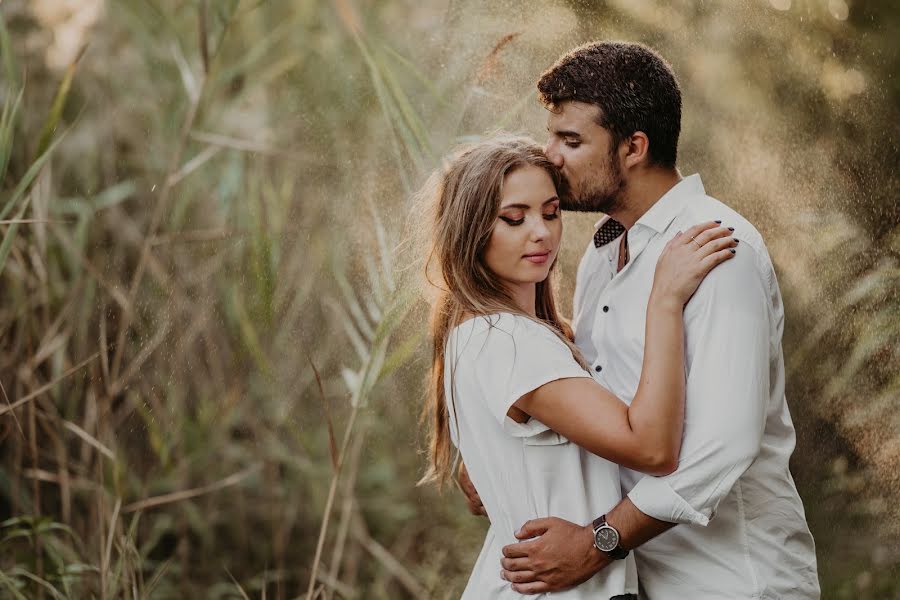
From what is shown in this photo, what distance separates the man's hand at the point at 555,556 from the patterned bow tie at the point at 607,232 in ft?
1.93

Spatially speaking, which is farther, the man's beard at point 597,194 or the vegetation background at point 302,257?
the vegetation background at point 302,257

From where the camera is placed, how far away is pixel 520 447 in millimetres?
1377

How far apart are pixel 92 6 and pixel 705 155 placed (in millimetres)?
1589

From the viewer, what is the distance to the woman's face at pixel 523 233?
57.6 inches

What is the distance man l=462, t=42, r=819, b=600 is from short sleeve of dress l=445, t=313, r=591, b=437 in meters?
0.17

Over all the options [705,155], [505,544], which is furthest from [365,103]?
[505,544]

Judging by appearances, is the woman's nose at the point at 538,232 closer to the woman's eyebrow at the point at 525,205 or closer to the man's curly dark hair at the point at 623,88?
the woman's eyebrow at the point at 525,205

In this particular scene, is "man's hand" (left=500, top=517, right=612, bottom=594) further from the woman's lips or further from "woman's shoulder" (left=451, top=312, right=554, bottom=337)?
the woman's lips

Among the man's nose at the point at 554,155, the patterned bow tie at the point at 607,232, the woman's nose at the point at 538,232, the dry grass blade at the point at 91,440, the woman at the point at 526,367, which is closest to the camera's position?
the woman at the point at 526,367

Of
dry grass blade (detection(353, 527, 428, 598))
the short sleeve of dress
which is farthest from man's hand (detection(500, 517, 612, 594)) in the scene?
dry grass blade (detection(353, 527, 428, 598))

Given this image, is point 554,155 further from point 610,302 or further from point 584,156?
point 610,302

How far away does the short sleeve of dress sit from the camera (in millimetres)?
1331

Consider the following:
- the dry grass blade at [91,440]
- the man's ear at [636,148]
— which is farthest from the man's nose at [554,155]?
the dry grass blade at [91,440]

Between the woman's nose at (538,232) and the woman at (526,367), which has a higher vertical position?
the woman's nose at (538,232)
